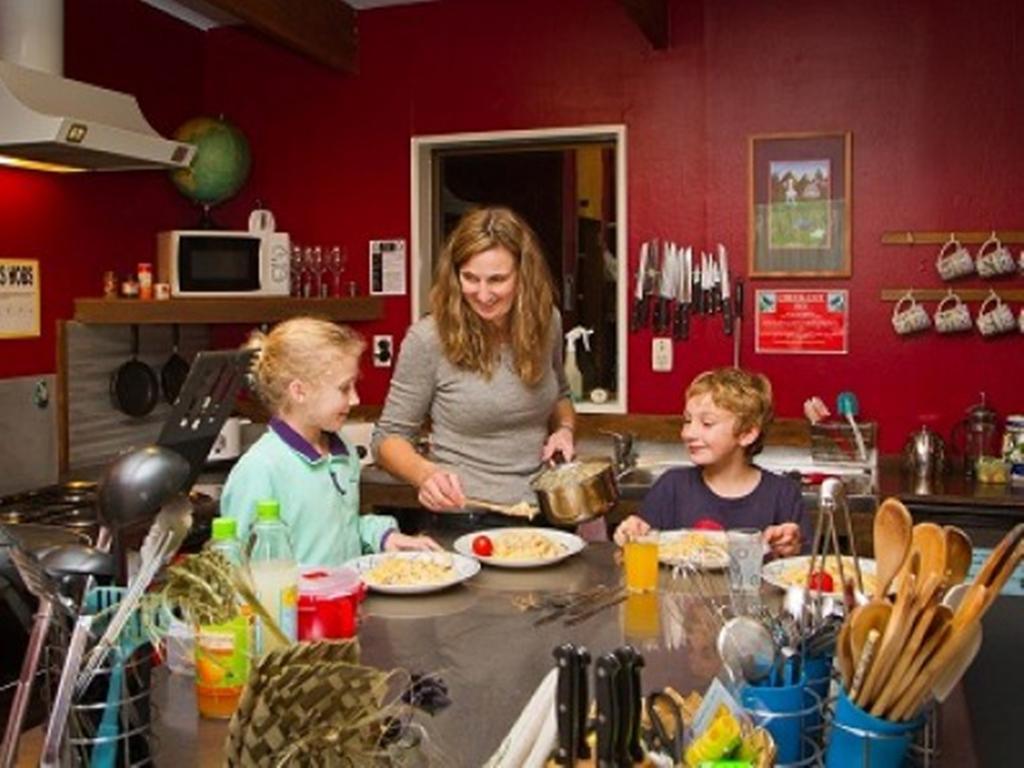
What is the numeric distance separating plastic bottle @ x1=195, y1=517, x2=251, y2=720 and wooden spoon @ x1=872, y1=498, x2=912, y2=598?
74 cm

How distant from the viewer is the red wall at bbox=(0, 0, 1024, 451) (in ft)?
12.6

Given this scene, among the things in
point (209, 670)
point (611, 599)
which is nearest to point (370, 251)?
point (611, 599)

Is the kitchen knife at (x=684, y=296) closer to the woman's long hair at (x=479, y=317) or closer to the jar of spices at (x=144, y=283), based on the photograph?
the woman's long hair at (x=479, y=317)

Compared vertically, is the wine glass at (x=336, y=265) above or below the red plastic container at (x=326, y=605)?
above

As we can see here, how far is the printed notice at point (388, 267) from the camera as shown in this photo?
15.0 ft

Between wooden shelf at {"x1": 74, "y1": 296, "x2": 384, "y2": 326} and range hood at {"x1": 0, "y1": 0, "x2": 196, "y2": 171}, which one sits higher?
range hood at {"x1": 0, "y1": 0, "x2": 196, "y2": 171}

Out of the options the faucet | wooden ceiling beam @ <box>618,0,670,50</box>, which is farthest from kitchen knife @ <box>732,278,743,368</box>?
wooden ceiling beam @ <box>618,0,670,50</box>

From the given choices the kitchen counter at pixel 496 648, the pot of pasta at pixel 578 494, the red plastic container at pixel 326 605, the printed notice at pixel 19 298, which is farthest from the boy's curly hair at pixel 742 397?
the printed notice at pixel 19 298

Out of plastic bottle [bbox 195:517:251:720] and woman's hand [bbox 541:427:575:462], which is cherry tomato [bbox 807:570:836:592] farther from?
woman's hand [bbox 541:427:575:462]

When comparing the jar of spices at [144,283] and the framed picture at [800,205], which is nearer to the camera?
the framed picture at [800,205]

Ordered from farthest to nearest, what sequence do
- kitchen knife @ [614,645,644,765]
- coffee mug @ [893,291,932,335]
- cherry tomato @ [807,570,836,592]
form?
coffee mug @ [893,291,932,335], cherry tomato @ [807,570,836,592], kitchen knife @ [614,645,644,765]

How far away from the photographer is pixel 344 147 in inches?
182

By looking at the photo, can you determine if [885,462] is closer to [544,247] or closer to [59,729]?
[544,247]

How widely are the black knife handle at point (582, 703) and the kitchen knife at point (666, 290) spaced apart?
3.22 meters
